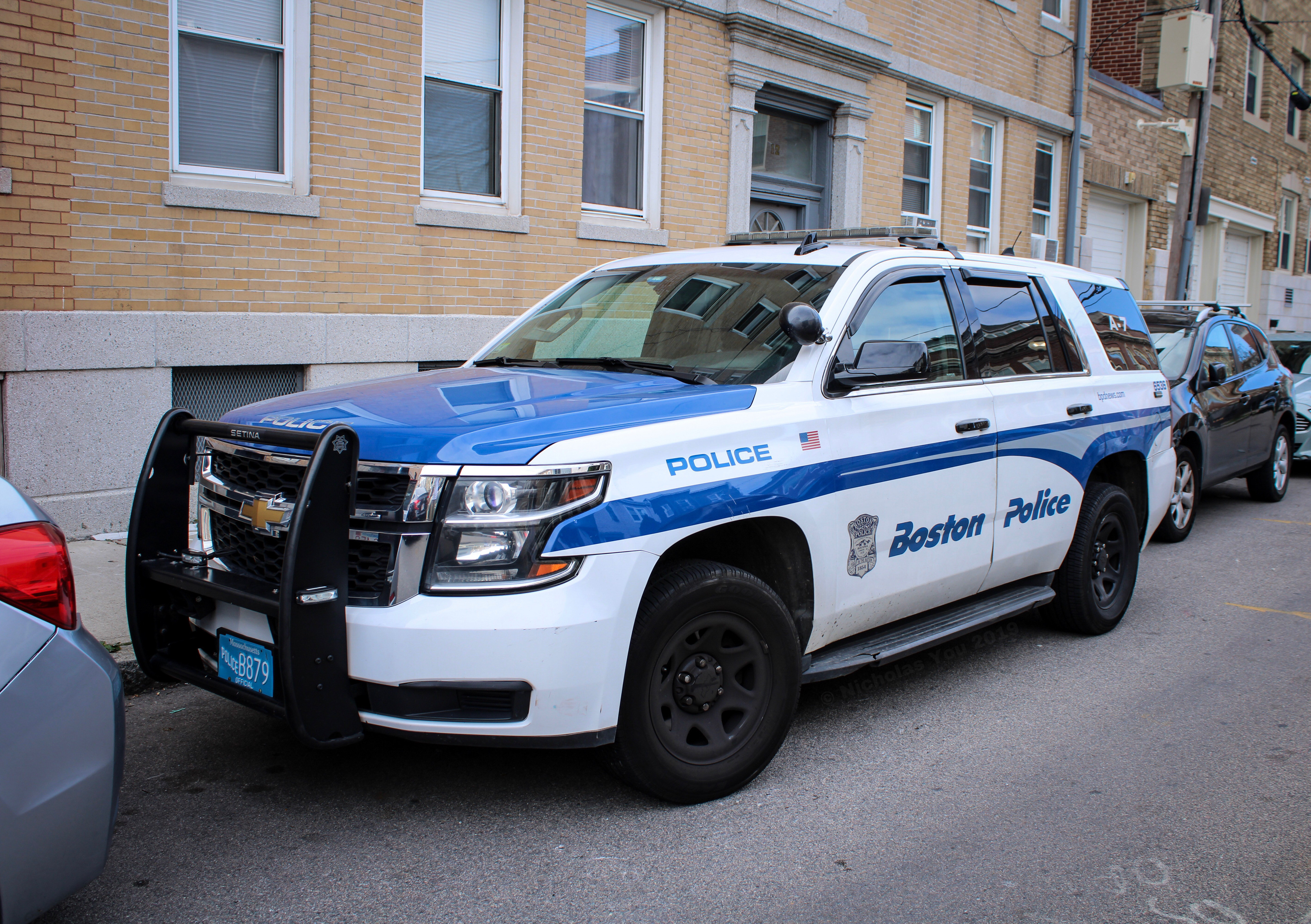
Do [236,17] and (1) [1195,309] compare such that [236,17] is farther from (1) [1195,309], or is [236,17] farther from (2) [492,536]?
(1) [1195,309]

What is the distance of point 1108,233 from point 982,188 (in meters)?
5.54

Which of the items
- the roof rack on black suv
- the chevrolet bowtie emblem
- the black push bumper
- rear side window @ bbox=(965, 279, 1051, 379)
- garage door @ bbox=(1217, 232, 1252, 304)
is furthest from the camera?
garage door @ bbox=(1217, 232, 1252, 304)

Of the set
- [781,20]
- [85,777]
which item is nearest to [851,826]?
[85,777]

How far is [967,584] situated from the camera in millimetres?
5000

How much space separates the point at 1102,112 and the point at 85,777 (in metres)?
20.6

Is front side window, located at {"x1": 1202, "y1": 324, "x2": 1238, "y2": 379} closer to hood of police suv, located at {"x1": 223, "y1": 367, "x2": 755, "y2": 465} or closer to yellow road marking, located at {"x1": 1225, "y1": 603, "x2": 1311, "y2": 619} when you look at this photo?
yellow road marking, located at {"x1": 1225, "y1": 603, "x2": 1311, "y2": 619}

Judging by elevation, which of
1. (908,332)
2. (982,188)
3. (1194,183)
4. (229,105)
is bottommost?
(908,332)

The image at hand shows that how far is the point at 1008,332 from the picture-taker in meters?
5.36

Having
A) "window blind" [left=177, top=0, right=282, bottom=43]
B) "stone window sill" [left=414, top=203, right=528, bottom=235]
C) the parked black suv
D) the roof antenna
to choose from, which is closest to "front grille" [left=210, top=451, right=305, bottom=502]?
the roof antenna

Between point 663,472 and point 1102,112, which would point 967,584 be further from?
A: point 1102,112

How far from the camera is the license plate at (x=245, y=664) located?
337 centimetres

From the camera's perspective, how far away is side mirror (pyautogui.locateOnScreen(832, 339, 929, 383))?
4.32 metres

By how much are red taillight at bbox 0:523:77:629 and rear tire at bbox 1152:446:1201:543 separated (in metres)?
8.09

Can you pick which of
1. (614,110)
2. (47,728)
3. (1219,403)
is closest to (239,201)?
(614,110)
